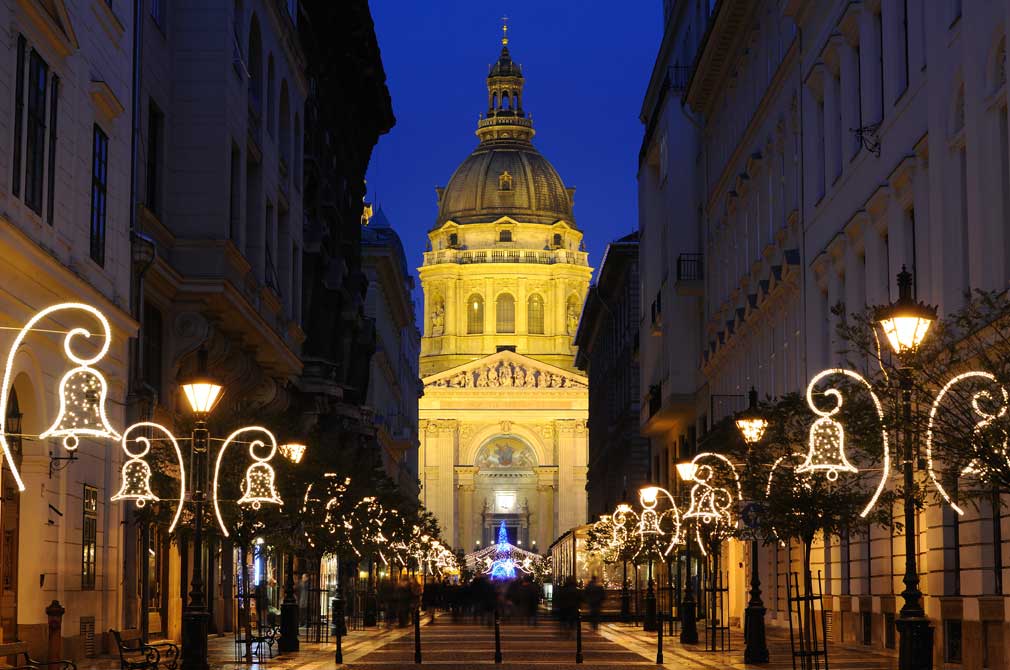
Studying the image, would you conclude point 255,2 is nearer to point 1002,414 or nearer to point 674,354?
A: point 674,354

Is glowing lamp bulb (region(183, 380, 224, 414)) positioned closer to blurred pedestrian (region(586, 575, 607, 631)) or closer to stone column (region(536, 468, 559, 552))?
blurred pedestrian (region(586, 575, 607, 631))

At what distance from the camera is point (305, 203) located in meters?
59.5

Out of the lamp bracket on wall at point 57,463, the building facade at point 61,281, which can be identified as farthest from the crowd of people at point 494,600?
the lamp bracket on wall at point 57,463

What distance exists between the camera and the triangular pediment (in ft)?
639

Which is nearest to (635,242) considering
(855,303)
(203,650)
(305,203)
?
(305,203)

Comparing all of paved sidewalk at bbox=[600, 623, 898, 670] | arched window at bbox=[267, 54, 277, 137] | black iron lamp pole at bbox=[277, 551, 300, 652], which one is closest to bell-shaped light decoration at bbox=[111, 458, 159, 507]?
paved sidewalk at bbox=[600, 623, 898, 670]

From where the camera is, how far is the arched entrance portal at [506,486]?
196375mm

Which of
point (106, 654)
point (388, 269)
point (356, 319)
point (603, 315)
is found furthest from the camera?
point (603, 315)

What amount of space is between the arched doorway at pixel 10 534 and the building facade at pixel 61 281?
21 millimetres

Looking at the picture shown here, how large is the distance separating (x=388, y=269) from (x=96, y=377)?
267 ft

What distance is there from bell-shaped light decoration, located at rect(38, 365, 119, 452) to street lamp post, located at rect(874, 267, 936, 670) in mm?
7686

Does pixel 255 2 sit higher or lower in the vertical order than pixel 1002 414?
higher

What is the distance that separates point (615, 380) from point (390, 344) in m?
15.8

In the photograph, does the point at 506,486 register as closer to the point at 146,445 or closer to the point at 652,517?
the point at 652,517
